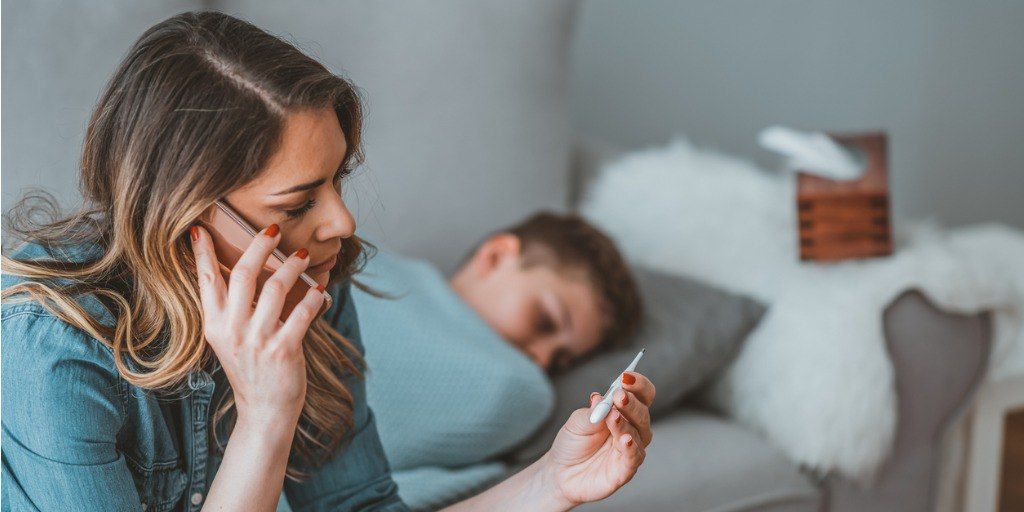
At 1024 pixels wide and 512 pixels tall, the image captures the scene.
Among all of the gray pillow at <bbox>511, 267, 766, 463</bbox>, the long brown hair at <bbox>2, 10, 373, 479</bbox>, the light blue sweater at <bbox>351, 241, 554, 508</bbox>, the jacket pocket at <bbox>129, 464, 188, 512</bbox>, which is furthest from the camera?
the gray pillow at <bbox>511, 267, 766, 463</bbox>

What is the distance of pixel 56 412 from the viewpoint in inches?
20.3

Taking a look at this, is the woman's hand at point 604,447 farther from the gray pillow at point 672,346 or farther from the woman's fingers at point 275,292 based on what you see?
the gray pillow at point 672,346

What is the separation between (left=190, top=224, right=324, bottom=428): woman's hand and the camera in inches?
19.5

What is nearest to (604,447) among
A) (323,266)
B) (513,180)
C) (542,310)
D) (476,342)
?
(323,266)

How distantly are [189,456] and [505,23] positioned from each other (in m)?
0.79

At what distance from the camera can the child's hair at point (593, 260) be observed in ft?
3.68

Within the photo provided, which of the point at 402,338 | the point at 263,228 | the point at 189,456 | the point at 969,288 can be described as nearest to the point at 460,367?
the point at 402,338

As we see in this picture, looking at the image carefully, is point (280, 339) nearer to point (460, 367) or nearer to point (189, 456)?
point (189, 456)

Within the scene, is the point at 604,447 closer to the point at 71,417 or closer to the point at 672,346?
the point at 71,417

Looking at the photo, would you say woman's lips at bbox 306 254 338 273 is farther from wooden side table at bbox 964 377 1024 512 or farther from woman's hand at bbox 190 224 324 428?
wooden side table at bbox 964 377 1024 512

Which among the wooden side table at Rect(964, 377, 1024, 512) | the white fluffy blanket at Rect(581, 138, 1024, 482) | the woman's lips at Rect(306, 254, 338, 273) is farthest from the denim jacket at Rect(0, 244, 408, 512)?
the wooden side table at Rect(964, 377, 1024, 512)

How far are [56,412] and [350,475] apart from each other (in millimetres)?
258

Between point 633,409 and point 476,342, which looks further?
point 476,342

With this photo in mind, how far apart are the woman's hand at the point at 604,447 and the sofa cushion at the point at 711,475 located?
12.2 inches
